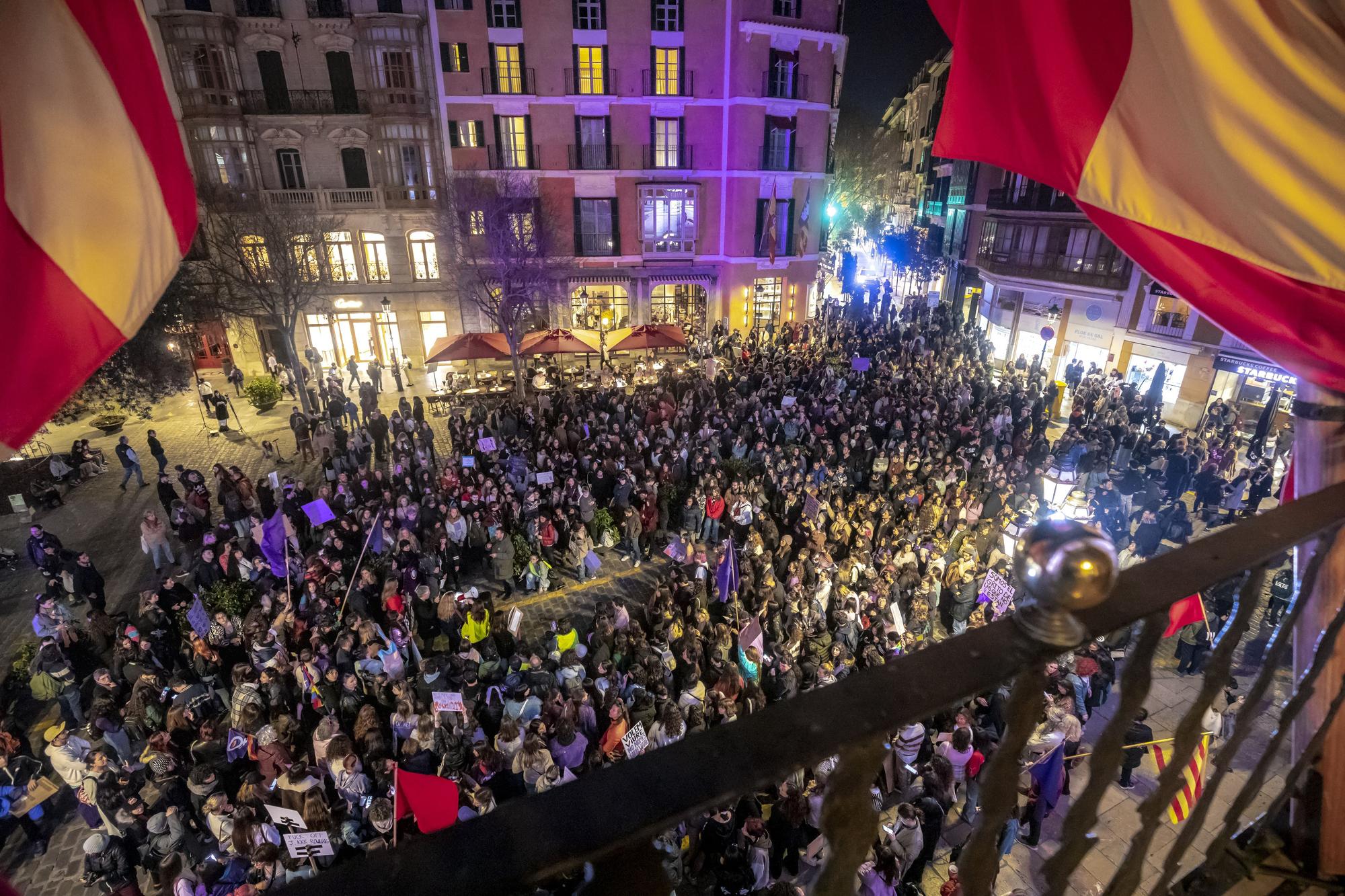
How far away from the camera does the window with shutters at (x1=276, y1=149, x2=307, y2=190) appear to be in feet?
Result: 101

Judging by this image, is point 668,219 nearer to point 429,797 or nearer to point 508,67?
point 508,67

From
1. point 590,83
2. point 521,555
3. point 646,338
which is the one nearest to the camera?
point 521,555

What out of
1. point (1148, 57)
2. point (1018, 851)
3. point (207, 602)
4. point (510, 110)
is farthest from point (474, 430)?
point (510, 110)

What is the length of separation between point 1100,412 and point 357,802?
71.6ft

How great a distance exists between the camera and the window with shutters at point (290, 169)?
3072 centimetres

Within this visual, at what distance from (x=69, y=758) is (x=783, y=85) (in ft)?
116

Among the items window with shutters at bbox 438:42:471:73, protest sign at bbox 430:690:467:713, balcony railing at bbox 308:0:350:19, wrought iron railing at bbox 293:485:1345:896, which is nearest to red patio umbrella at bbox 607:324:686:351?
window with shutters at bbox 438:42:471:73

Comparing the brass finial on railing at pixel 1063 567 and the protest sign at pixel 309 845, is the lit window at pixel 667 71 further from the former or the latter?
the brass finial on railing at pixel 1063 567

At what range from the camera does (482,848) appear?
3.31ft

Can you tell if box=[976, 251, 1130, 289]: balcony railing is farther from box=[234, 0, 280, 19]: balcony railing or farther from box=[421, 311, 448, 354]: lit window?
box=[234, 0, 280, 19]: balcony railing

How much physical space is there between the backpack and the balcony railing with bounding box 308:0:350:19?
30272 millimetres

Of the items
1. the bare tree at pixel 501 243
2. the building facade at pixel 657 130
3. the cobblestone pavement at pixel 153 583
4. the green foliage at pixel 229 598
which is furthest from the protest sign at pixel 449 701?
the building facade at pixel 657 130

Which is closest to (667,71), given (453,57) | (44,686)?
(453,57)

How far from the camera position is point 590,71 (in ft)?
104
